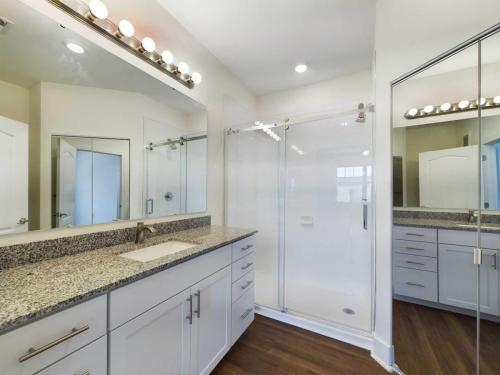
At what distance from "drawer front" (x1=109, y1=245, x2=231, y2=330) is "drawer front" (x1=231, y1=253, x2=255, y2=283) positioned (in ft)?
0.75

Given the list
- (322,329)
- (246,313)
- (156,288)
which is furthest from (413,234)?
(156,288)

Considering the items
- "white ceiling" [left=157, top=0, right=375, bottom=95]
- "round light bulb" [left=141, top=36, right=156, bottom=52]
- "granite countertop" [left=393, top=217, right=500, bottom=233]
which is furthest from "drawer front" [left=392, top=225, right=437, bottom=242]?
"round light bulb" [left=141, top=36, right=156, bottom=52]

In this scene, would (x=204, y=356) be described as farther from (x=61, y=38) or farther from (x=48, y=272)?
(x=61, y=38)

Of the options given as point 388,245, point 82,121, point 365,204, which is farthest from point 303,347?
point 82,121

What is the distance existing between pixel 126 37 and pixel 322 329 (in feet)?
8.65

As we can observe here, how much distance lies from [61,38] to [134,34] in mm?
483

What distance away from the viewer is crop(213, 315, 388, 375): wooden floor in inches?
59.7

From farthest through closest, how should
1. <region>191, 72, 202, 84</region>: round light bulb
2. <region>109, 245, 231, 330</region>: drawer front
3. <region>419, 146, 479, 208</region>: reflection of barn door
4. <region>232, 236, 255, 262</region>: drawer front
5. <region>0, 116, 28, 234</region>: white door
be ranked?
<region>191, 72, 202, 84</region>: round light bulb < <region>232, 236, 255, 262</region>: drawer front < <region>419, 146, 479, 208</region>: reflection of barn door < <region>0, 116, 28, 234</region>: white door < <region>109, 245, 231, 330</region>: drawer front

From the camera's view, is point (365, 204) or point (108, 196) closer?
point (108, 196)

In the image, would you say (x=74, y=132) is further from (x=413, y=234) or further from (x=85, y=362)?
(x=413, y=234)

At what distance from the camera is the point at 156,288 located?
1.01 m

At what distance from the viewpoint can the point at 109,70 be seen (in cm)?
141

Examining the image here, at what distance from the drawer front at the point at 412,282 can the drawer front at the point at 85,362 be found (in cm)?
171

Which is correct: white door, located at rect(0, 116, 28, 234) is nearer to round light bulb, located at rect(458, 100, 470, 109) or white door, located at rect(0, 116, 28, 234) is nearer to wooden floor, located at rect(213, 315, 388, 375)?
wooden floor, located at rect(213, 315, 388, 375)
